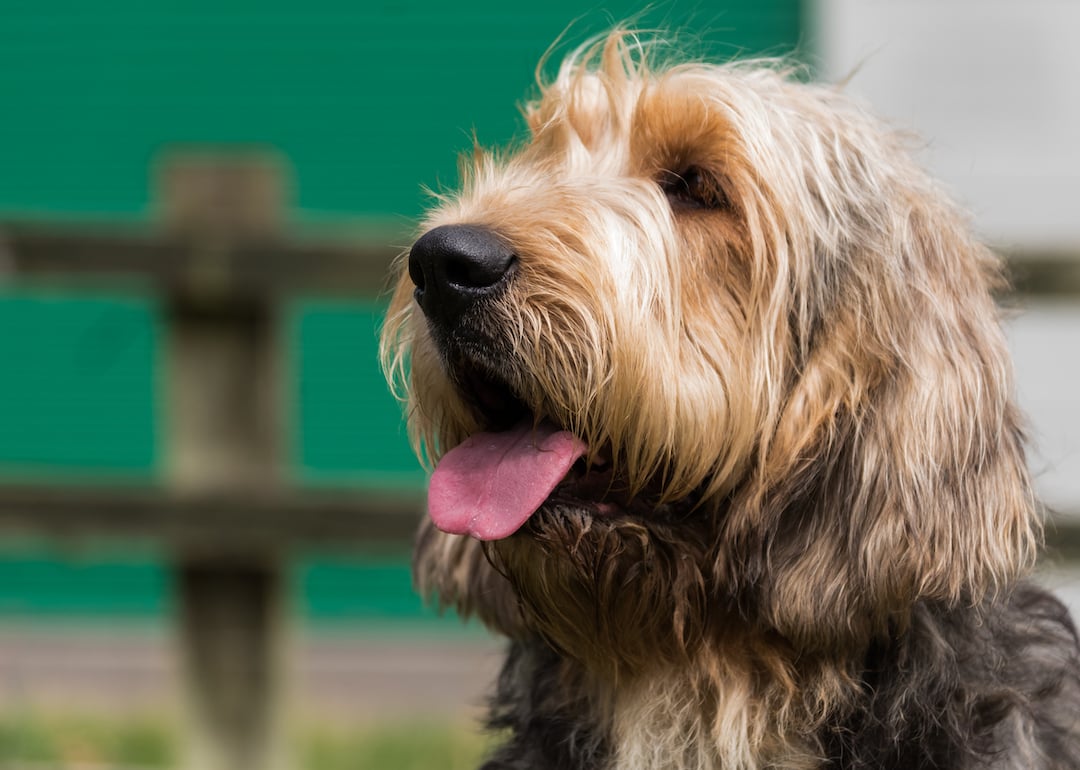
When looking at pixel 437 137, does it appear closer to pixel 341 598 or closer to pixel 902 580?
pixel 341 598

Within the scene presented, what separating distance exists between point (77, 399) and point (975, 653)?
5969mm

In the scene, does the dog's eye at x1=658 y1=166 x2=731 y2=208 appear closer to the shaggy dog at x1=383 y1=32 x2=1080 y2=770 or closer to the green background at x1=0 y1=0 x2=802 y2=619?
the shaggy dog at x1=383 y1=32 x2=1080 y2=770

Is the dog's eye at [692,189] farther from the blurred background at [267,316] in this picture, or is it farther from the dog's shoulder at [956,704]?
the blurred background at [267,316]

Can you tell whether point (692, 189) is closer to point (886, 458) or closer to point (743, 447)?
point (743, 447)

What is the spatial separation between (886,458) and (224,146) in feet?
18.3

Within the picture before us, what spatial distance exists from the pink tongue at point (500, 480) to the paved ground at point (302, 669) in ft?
12.0

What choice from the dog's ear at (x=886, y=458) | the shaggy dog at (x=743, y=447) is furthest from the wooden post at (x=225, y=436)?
the dog's ear at (x=886, y=458)

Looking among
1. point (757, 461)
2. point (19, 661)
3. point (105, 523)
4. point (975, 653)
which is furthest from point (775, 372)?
point (19, 661)

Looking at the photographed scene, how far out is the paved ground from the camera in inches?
245

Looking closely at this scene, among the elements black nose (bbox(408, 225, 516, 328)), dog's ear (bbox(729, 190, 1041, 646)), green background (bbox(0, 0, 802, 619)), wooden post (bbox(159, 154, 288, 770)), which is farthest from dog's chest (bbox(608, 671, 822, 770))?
green background (bbox(0, 0, 802, 619))

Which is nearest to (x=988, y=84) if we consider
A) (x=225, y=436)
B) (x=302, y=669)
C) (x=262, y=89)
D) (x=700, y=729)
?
(x=262, y=89)

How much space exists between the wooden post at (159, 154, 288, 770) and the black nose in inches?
81.0

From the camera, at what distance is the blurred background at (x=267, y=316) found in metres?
4.33

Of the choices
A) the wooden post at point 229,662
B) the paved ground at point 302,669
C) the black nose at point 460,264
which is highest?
the black nose at point 460,264
